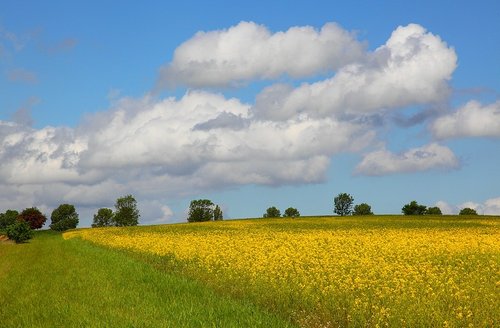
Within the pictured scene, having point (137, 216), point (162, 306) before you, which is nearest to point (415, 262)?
point (162, 306)

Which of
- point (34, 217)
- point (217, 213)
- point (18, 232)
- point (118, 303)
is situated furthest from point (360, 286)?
point (217, 213)

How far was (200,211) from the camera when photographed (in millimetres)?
135250

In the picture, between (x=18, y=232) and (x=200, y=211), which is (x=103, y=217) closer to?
(x=200, y=211)

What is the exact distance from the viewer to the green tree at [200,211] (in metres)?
134

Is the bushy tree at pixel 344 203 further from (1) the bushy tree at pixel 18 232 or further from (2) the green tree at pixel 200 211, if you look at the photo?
(1) the bushy tree at pixel 18 232

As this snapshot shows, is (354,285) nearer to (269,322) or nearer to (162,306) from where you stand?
(269,322)

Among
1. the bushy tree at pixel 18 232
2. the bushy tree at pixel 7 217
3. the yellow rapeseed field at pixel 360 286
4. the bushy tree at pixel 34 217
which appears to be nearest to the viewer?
the yellow rapeseed field at pixel 360 286

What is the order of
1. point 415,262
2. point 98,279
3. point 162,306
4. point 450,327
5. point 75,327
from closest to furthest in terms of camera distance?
point 450,327 → point 75,327 → point 162,306 → point 98,279 → point 415,262

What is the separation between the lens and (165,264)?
2327 cm

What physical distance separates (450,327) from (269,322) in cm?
344

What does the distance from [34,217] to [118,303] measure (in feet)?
334

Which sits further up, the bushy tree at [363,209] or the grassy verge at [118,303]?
the bushy tree at [363,209]

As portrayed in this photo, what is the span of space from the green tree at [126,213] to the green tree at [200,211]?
1305cm

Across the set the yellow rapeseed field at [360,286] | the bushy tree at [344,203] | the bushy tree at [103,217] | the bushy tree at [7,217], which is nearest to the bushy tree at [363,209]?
the bushy tree at [344,203]
